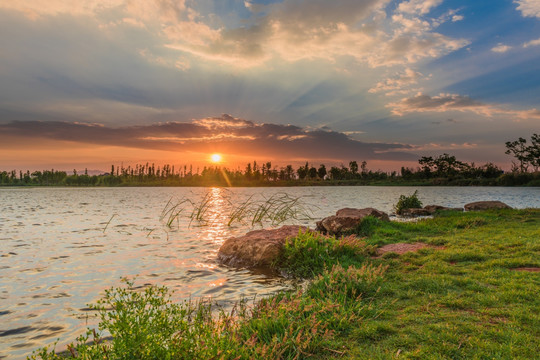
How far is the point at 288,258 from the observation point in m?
11.9

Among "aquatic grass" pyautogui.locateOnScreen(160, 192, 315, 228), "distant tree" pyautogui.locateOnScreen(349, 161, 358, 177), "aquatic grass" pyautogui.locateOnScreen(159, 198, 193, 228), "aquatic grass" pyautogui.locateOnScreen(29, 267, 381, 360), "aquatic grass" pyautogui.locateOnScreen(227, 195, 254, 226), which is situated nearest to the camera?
"aquatic grass" pyautogui.locateOnScreen(29, 267, 381, 360)

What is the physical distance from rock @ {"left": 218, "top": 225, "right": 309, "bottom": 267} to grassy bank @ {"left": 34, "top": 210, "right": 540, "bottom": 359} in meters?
1.05

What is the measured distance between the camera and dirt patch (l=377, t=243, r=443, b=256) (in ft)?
41.8

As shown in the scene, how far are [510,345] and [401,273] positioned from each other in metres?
4.68

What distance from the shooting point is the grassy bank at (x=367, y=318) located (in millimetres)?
4488

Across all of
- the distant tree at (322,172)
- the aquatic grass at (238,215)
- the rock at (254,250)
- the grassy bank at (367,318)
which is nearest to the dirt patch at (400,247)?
the grassy bank at (367,318)

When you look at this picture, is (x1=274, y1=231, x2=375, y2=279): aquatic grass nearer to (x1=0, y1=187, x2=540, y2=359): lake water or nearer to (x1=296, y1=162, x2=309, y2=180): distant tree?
(x1=0, y1=187, x2=540, y2=359): lake water

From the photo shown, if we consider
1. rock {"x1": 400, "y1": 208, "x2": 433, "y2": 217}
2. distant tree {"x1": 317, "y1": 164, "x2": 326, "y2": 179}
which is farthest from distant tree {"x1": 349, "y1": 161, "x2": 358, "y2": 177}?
rock {"x1": 400, "y1": 208, "x2": 433, "y2": 217}

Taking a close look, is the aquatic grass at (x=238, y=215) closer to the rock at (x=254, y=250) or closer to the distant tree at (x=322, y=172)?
the rock at (x=254, y=250)

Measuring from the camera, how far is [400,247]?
44.3ft

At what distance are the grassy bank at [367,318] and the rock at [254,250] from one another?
3.44 ft

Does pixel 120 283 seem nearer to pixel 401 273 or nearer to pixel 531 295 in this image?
pixel 401 273

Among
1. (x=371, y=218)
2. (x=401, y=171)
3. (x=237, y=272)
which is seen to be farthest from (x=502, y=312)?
(x=401, y=171)

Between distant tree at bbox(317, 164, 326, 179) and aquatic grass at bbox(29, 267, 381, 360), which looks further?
distant tree at bbox(317, 164, 326, 179)
